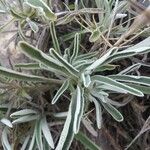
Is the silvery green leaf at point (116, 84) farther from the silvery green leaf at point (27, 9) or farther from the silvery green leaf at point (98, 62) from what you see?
the silvery green leaf at point (27, 9)

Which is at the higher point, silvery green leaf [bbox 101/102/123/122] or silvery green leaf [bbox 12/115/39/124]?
silvery green leaf [bbox 12/115/39/124]

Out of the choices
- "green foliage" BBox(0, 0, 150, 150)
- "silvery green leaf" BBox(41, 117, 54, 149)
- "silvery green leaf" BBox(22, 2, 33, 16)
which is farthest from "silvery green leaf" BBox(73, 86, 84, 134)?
"silvery green leaf" BBox(22, 2, 33, 16)

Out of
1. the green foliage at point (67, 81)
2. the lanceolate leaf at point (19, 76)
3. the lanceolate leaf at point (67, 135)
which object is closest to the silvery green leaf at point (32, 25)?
the green foliage at point (67, 81)

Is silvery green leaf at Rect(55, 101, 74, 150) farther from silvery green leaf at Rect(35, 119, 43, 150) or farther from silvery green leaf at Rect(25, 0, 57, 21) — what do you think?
silvery green leaf at Rect(25, 0, 57, 21)

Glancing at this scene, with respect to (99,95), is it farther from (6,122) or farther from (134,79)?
(6,122)

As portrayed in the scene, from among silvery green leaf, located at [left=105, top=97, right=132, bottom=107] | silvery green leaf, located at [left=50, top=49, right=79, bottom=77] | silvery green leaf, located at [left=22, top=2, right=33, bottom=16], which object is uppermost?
silvery green leaf, located at [left=22, top=2, right=33, bottom=16]

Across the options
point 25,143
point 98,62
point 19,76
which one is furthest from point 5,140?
point 98,62

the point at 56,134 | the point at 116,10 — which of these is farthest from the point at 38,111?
the point at 116,10

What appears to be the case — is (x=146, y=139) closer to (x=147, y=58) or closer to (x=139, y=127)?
(x=139, y=127)
